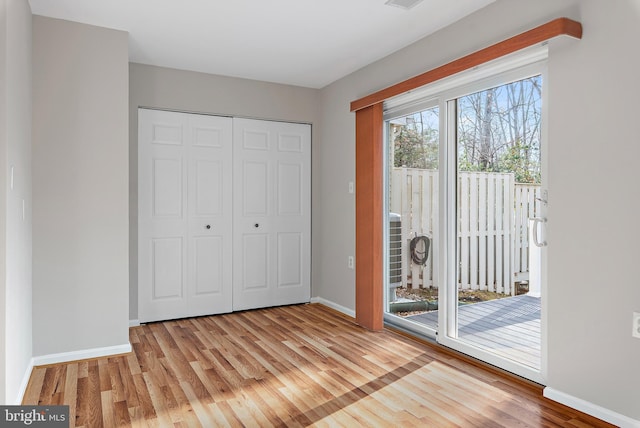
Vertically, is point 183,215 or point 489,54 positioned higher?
point 489,54

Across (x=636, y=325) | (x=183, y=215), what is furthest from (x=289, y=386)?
(x=183, y=215)

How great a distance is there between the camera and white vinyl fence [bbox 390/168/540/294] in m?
2.84

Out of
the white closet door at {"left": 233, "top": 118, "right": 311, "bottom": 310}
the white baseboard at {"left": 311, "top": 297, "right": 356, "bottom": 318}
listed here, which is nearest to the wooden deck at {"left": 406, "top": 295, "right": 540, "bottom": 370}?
the white baseboard at {"left": 311, "top": 297, "right": 356, "bottom": 318}

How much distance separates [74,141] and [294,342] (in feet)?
7.49

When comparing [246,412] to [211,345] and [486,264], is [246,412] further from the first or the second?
[486,264]

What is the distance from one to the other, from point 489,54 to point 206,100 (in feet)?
9.05

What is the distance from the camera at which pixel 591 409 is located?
90.0 inches

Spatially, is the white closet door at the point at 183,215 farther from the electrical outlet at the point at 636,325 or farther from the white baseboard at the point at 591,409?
the electrical outlet at the point at 636,325

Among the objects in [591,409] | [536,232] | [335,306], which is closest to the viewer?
[591,409]

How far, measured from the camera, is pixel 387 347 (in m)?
3.45

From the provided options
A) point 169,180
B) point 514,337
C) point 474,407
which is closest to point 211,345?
point 169,180

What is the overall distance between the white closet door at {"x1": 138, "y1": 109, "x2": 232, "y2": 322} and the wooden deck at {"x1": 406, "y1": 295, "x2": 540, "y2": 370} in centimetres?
247

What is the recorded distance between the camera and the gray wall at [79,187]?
308 centimetres

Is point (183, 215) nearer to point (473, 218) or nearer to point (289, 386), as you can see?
point (289, 386)
